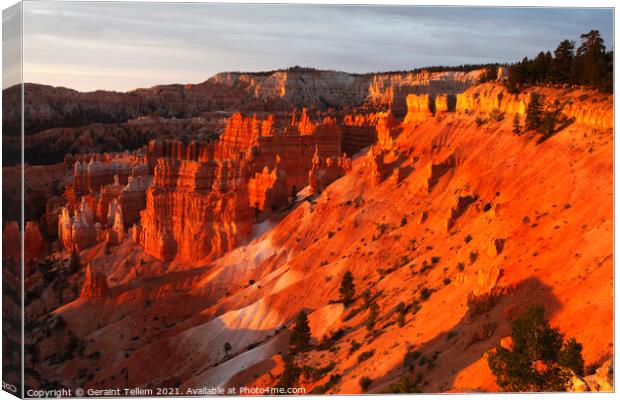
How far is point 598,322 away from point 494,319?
7.53ft

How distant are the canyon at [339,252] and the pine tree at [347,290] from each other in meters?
0.42

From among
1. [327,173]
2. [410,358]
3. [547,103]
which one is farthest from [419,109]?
[410,358]

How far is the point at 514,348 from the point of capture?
633 inches

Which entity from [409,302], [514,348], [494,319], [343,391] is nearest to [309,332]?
[409,302]

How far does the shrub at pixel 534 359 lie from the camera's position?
1600 centimetres

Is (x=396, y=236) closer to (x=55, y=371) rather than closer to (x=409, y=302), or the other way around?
(x=409, y=302)

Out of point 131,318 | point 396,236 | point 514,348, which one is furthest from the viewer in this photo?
point 131,318

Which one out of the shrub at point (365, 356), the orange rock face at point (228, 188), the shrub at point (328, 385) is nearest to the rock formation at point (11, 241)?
the shrub at point (328, 385)

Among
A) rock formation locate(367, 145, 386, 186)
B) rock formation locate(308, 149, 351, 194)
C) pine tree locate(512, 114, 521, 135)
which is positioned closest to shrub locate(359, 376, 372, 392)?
pine tree locate(512, 114, 521, 135)

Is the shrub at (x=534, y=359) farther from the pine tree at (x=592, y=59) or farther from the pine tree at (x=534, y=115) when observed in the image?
the pine tree at (x=534, y=115)

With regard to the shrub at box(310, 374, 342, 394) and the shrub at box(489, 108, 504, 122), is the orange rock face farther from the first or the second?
the shrub at box(310, 374, 342, 394)

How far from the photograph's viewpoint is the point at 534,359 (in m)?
16.2

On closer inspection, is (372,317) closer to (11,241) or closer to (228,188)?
(11,241)

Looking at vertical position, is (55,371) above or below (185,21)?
below
